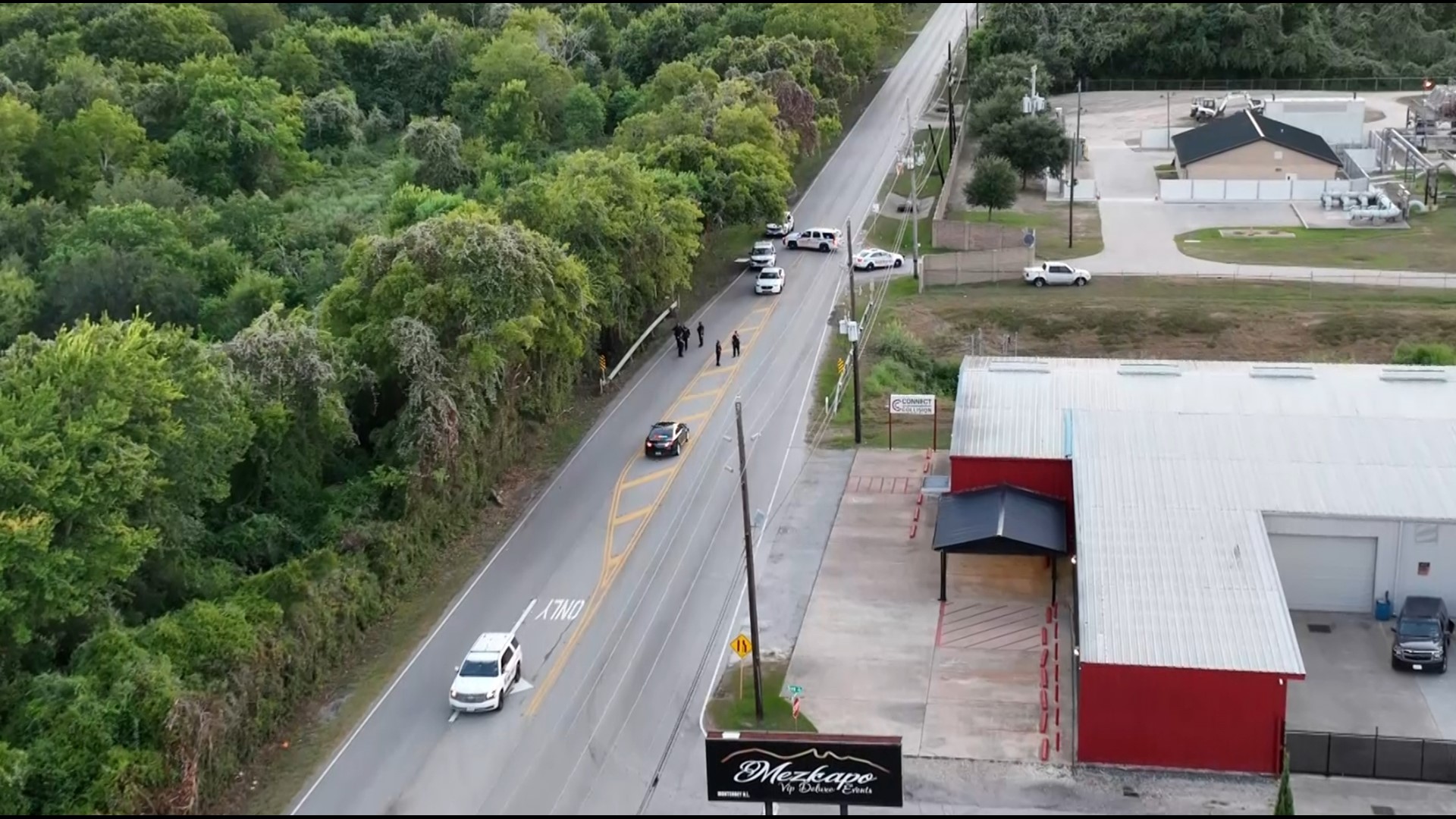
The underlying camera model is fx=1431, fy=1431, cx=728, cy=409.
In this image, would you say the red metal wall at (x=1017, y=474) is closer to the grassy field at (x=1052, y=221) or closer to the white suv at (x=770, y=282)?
the white suv at (x=770, y=282)

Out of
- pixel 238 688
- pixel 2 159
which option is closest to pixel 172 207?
pixel 2 159

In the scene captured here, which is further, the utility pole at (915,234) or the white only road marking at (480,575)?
the utility pole at (915,234)

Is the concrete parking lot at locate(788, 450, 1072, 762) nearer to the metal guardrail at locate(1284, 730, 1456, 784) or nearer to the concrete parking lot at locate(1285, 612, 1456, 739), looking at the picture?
the metal guardrail at locate(1284, 730, 1456, 784)

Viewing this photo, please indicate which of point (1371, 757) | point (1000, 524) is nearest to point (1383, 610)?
point (1371, 757)

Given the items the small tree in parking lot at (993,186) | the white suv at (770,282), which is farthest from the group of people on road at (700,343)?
the small tree in parking lot at (993,186)

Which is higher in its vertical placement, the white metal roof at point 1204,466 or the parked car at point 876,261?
the white metal roof at point 1204,466

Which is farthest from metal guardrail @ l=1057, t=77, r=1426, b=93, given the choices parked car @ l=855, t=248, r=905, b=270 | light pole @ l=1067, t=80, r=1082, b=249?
parked car @ l=855, t=248, r=905, b=270

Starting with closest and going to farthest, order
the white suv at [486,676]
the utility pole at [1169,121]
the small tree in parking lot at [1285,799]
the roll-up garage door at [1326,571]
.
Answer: the small tree in parking lot at [1285,799] → the white suv at [486,676] → the roll-up garage door at [1326,571] → the utility pole at [1169,121]
